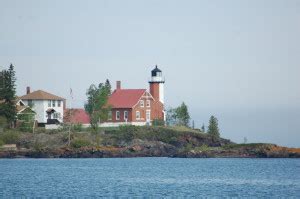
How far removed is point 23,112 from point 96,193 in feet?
178

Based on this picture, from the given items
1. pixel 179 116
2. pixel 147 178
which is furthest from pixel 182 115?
pixel 147 178

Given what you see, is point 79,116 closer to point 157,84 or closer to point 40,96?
point 40,96

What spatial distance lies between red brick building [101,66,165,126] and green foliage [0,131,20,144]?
1552 cm

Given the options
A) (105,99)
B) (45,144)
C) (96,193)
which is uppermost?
(105,99)

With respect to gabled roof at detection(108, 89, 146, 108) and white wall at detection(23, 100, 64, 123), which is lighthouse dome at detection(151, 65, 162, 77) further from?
white wall at detection(23, 100, 64, 123)

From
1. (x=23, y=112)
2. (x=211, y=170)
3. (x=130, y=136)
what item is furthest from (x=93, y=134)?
(x=211, y=170)

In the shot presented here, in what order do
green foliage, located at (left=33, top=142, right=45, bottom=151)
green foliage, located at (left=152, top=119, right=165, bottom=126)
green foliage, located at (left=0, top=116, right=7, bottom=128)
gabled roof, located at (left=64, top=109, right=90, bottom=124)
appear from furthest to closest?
gabled roof, located at (left=64, top=109, right=90, bottom=124), green foliage, located at (left=152, top=119, right=165, bottom=126), green foliage, located at (left=0, top=116, right=7, bottom=128), green foliage, located at (left=33, top=142, right=45, bottom=151)

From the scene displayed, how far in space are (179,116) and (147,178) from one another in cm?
4612

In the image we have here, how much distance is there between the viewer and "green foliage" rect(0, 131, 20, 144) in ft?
329

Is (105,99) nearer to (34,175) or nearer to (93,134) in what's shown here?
(93,134)

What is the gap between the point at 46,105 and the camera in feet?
379

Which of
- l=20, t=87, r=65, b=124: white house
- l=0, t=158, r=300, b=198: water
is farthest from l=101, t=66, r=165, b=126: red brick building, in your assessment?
l=0, t=158, r=300, b=198: water

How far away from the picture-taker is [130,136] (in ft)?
336

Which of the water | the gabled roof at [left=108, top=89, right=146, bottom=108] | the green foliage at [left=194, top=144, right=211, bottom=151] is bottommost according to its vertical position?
the water
